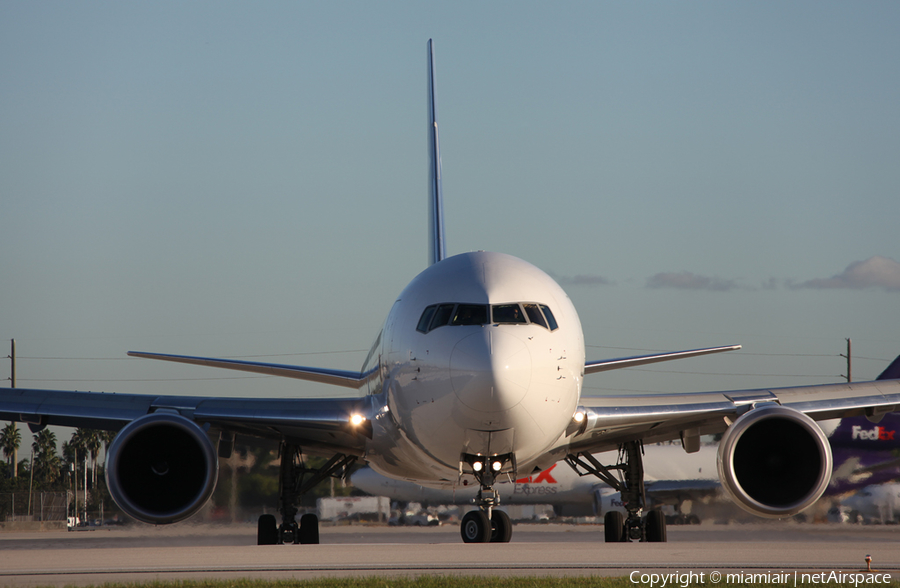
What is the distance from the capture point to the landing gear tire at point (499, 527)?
12086 mm

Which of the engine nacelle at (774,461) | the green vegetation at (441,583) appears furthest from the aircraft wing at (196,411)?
the green vegetation at (441,583)

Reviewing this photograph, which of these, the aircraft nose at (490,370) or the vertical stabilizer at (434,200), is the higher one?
the vertical stabilizer at (434,200)

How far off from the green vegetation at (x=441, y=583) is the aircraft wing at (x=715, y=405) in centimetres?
661

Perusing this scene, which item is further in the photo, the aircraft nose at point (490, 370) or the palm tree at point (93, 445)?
the palm tree at point (93, 445)

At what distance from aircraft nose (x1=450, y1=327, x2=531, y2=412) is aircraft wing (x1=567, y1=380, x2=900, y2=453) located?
11.9 feet

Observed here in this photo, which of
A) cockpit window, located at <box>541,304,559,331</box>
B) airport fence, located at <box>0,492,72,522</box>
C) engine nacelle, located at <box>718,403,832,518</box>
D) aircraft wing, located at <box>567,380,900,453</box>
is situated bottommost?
airport fence, located at <box>0,492,72,522</box>

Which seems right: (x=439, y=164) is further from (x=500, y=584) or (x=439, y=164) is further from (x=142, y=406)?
(x=500, y=584)

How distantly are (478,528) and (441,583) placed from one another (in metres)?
4.60

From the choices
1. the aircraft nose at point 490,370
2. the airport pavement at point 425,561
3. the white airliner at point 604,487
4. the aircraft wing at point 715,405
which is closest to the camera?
the airport pavement at point 425,561

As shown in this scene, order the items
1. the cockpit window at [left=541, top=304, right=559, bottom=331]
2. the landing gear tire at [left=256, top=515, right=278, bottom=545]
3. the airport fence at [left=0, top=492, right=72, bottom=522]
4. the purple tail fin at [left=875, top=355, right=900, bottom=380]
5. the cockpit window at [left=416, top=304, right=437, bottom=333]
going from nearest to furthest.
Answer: the cockpit window at [left=541, top=304, right=559, bottom=331] → the cockpit window at [left=416, top=304, right=437, bottom=333] → the landing gear tire at [left=256, top=515, right=278, bottom=545] → the purple tail fin at [left=875, top=355, right=900, bottom=380] → the airport fence at [left=0, top=492, right=72, bottom=522]

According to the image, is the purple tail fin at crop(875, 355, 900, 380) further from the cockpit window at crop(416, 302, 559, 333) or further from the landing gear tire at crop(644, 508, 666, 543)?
the cockpit window at crop(416, 302, 559, 333)

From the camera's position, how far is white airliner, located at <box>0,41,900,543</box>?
10.9 m

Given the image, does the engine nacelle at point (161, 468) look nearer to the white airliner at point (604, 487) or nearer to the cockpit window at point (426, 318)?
the cockpit window at point (426, 318)

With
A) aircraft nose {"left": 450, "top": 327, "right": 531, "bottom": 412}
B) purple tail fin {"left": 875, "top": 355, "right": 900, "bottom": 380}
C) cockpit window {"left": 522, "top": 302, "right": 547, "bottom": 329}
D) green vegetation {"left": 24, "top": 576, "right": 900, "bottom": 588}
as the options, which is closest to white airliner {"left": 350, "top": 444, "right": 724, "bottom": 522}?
purple tail fin {"left": 875, "top": 355, "right": 900, "bottom": 380}
